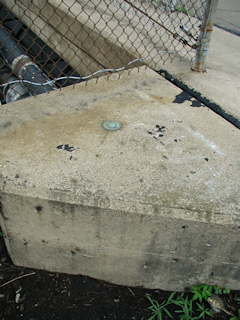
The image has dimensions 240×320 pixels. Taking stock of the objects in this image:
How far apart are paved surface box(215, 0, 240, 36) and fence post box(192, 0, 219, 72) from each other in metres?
2.34

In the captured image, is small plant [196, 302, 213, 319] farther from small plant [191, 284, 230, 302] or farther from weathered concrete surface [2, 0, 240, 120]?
weathered concrete surface [2, 0, 240, 120]

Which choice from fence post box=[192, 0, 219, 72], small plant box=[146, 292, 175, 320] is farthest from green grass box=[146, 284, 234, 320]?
fence post box=[192, 0, 219, 72]

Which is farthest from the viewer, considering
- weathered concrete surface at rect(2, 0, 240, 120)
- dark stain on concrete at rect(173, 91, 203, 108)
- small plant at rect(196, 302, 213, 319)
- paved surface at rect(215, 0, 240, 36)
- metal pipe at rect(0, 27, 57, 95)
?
paved surface at rect(215, 0, 240, 36)

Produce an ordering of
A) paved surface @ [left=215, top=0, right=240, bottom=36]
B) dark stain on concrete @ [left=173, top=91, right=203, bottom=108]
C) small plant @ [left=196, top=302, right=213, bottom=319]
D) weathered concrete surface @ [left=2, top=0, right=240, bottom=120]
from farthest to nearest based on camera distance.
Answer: paved surface @ [left=215, top=0, right=240, bottom=36] → weathered concrete surface @ [left=2, top=0, right=240, bottom=120] → dark stain on concrete @ [left=173, top=91, right=203, bottom=108] → small plant @ [left=196, top=302, right=213, bottom=319]

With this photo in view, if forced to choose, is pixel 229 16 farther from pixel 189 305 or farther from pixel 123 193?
pixel 189 305

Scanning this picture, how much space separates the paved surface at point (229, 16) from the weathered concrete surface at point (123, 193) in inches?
139

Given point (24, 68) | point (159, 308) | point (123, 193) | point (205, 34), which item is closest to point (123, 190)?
point (123, 193)

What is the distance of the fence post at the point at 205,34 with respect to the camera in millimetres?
2359

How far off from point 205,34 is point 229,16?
12.4ft

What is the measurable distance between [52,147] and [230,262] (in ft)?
4.23

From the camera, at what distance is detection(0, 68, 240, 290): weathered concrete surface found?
156cm

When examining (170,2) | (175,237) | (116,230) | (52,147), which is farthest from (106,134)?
(170,2)

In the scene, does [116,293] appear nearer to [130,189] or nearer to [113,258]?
[113,258]

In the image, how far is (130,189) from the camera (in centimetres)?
159
